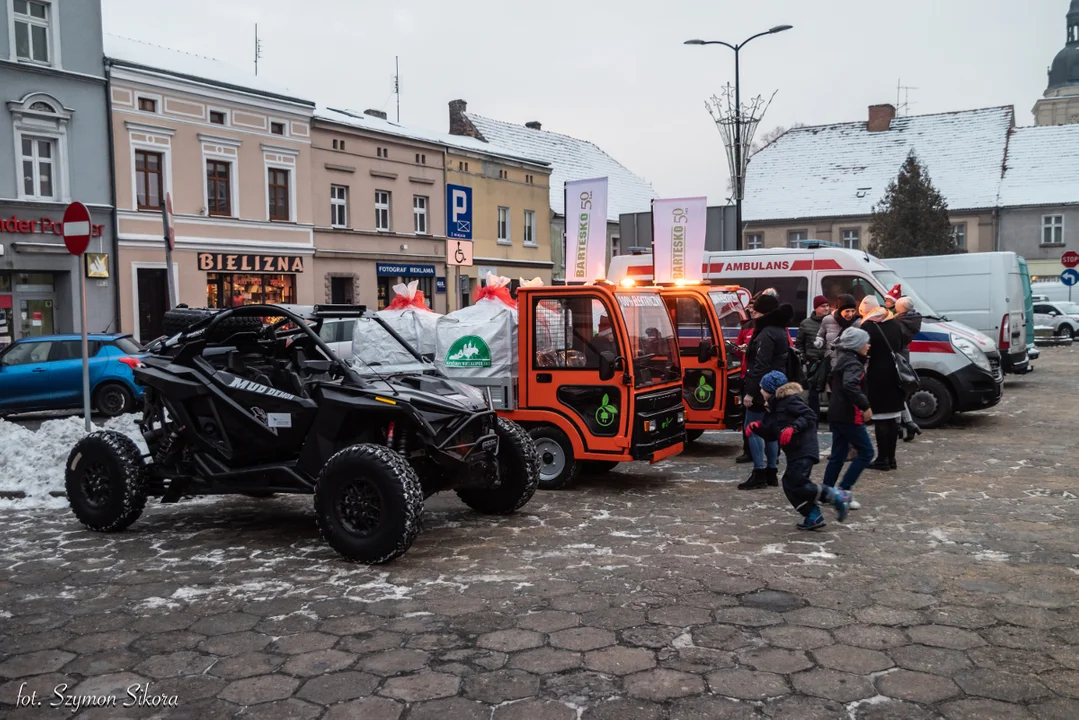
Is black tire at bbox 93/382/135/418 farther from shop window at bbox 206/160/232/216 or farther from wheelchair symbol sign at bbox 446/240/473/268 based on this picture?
shop window at bbox 206/160/232/216

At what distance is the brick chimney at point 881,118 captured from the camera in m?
51.5

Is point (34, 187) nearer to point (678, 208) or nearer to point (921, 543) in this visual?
point (678, 208)

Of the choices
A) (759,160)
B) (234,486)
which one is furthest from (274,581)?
(759,160)

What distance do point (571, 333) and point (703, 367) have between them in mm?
2499

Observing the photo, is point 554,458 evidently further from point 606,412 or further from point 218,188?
point 218,188

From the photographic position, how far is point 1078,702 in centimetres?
398

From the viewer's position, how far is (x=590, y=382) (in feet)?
28.4

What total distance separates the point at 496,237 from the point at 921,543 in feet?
102

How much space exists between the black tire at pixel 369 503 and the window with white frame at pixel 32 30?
2087 cm

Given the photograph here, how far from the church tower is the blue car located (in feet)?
327

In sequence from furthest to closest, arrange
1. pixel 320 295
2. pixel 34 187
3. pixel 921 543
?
1. pixel 320 295
2. pixel 34 187
3. pixel 921 543

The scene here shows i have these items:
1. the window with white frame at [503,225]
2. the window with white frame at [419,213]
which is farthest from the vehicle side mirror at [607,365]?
the window with white frame at [503,225]

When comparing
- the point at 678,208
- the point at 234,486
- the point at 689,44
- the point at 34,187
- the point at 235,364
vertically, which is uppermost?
the point at 689,44

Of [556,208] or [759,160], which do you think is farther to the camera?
[759,160]
